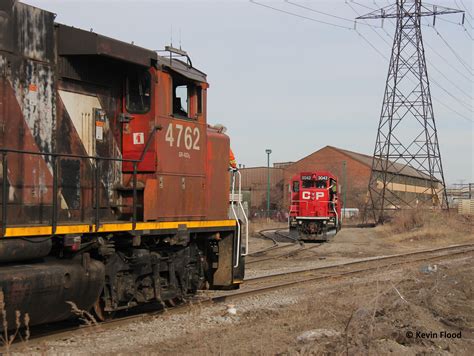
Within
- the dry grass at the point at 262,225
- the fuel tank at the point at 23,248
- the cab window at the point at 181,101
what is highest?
the cab window at the point at 181,101

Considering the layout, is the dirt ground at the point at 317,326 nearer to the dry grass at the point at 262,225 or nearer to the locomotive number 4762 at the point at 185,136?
the locomotive number 4762 at the point at 185,136

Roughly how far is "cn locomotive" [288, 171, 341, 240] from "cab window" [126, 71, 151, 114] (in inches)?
757

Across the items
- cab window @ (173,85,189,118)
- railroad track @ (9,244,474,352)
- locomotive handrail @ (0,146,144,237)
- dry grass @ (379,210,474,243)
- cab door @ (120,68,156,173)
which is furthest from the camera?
dry grass @ (379,210,474,243)

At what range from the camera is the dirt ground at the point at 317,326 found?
5887 millimetres

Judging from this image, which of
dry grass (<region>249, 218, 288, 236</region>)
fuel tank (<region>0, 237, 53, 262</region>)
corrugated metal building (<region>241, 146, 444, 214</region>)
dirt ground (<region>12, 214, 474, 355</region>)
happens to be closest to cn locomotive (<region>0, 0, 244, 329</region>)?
fuel tank (<region>0, 237, 53, 262</region>)

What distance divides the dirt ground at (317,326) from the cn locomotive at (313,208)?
14.8 metres

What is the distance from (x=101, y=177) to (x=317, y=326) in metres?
3.53

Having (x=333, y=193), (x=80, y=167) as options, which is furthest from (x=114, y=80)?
(x=333, y=193)

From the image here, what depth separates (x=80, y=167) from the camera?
24.1ft

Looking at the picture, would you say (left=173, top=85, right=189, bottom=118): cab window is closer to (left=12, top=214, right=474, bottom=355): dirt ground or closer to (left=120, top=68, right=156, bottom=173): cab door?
(left=120, top=68, right=156, bottom=173): cab door

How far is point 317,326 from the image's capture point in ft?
23.9

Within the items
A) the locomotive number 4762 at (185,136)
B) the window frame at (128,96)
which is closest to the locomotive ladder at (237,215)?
the locomotive number 4762 at (185,136)

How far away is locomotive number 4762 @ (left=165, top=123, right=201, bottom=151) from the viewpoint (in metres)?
8.20

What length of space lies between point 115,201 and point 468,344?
16.0 feet
